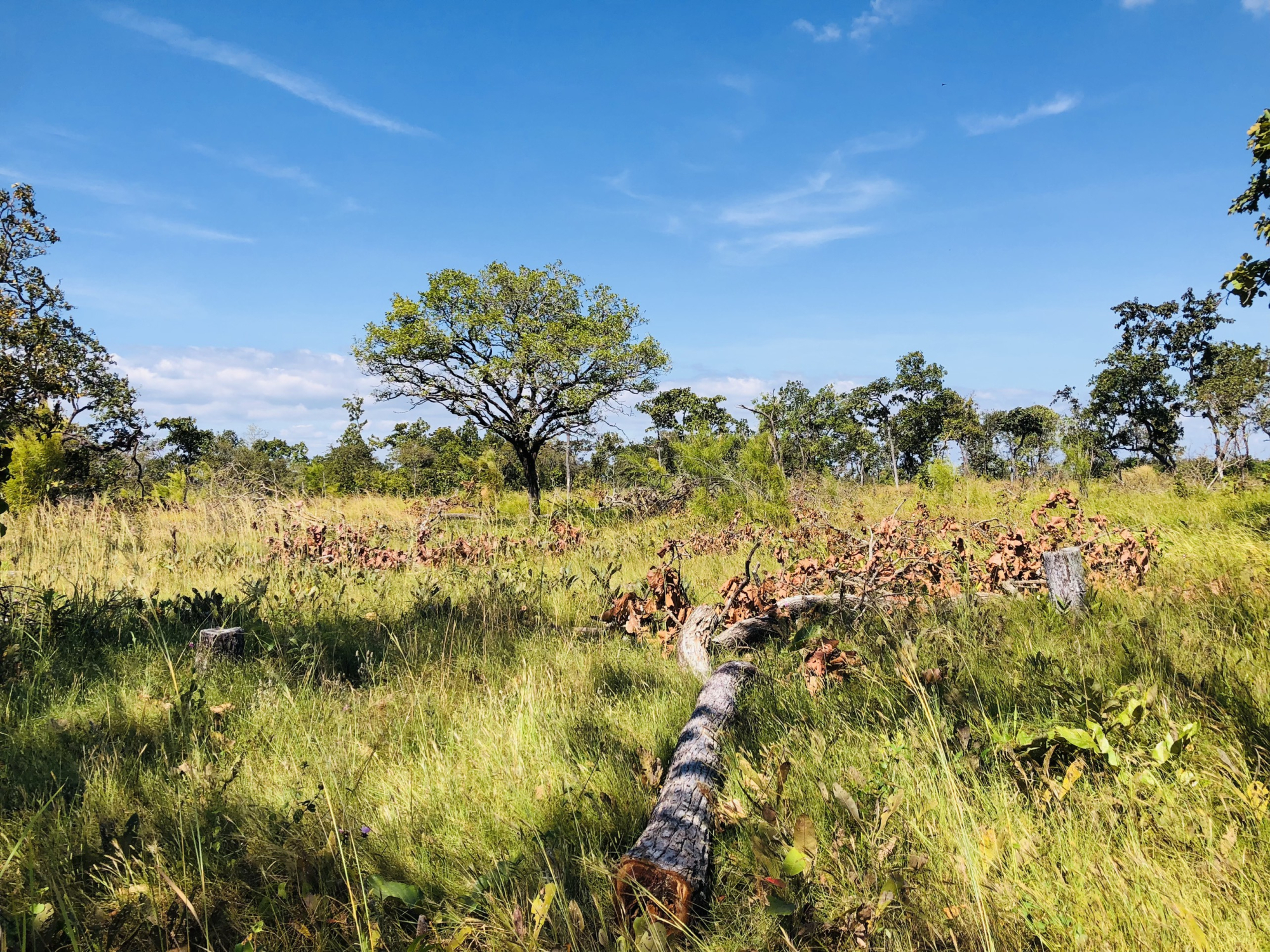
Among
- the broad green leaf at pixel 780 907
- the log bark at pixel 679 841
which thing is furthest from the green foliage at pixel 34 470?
the broad green leaf at pixel 780 907

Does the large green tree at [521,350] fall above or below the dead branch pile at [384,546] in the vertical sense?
above

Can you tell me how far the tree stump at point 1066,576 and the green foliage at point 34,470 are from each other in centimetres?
1543

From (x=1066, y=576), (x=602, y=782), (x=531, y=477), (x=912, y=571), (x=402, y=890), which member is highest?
(x=531, y=477)

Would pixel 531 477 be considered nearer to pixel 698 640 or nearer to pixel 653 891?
pixel 698 640

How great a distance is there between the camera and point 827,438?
49.1 m

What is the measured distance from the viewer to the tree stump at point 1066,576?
4.18 m

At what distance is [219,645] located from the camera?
385 centimetres

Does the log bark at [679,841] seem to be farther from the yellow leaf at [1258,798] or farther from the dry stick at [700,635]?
the yellow leaf at [1258,798]

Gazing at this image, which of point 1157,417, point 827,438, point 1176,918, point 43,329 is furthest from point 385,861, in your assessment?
point 827,438

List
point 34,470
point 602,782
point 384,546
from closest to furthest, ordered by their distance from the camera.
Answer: point 602,782 → point 384,546 → point 34,470

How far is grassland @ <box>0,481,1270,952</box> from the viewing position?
5.51 feet

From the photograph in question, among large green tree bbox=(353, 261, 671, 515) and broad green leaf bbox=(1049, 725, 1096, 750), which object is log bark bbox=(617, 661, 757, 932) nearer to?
broad green leaf bbox=(1049, 725, 1096, 750)

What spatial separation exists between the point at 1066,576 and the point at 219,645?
5.43 metres

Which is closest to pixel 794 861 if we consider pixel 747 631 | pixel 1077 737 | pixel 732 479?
pixel 1077 737
